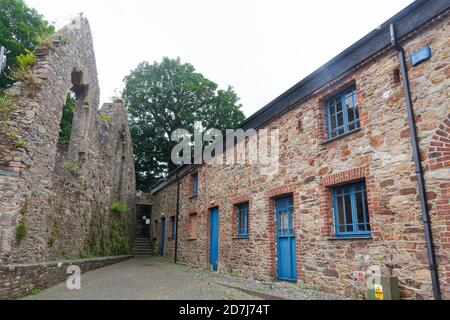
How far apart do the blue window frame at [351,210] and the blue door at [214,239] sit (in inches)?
231

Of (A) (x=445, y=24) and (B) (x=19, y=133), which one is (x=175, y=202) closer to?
(B) (x=19, y=133)

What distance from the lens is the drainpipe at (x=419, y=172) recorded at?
4.50 m

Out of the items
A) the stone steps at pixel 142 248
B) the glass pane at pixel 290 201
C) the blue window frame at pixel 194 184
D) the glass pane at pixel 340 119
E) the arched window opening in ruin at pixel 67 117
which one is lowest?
the stone steps at pixel 142 248

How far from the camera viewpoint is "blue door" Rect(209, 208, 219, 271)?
11.4 meters

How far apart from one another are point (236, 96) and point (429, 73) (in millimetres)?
23998

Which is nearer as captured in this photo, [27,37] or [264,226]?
[264,226]

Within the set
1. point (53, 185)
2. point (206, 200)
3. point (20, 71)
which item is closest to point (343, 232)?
point (206, 200)

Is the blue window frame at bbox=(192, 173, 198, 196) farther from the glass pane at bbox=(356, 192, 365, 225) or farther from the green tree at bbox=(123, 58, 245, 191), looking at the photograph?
the green tree at bbox=(123, 58, 245, 191)

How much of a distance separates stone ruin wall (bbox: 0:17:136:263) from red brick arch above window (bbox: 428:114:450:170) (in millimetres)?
8374

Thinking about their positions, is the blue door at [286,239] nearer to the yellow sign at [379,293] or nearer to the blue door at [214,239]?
the yellow sign at [379,293]

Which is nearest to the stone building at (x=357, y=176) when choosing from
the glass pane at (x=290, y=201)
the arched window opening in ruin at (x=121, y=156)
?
the glass pane at (x=290, y=201)

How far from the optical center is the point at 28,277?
20.0 ft

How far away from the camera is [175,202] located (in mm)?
16719

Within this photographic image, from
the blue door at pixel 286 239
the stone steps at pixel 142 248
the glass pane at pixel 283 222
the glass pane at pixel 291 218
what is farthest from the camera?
the stone steps at pixel 142 248
